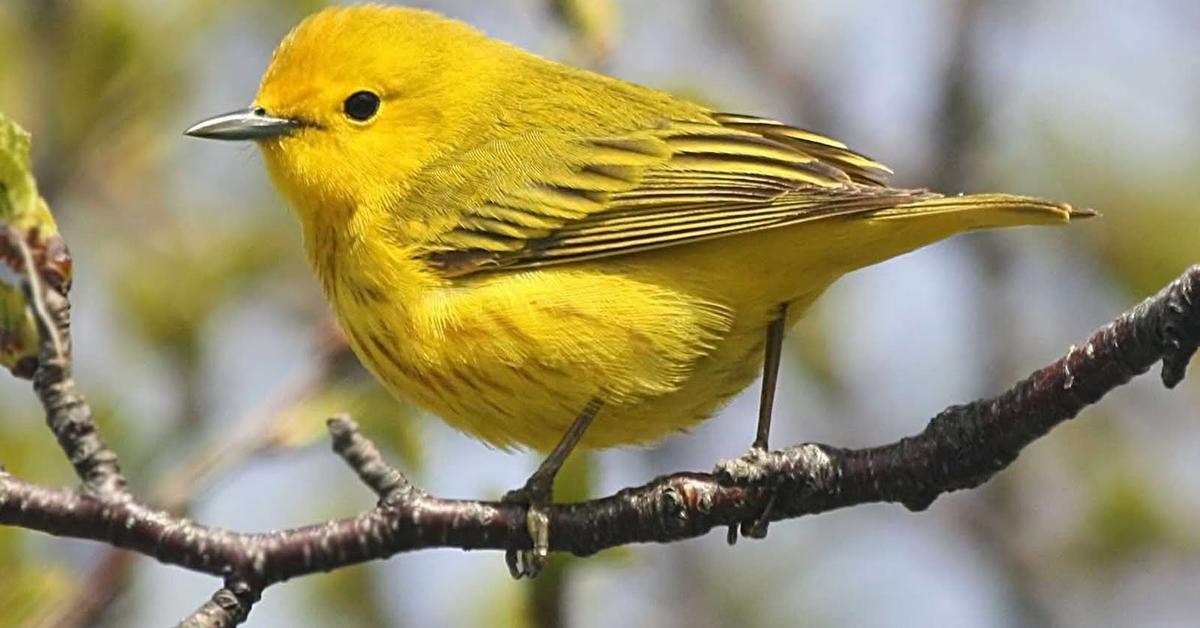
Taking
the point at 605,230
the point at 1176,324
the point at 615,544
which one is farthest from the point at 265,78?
the point at 1176,324

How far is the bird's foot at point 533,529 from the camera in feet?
10.7

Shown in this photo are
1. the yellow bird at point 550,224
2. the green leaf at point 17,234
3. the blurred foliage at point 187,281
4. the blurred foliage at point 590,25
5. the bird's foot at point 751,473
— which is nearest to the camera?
the green leaf at point 17,234

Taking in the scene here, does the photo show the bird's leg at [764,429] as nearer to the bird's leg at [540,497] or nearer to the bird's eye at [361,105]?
the bird's leg at [540,497]

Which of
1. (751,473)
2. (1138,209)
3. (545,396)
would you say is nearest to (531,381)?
(545,396)

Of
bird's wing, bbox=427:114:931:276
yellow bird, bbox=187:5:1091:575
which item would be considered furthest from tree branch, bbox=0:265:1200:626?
bird's wing, bbox=427:114:931:276

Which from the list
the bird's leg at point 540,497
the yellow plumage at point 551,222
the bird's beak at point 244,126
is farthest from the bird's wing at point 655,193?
the bird's beak at point 244,126

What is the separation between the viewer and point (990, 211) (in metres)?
3.21

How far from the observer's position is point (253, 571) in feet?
9.87

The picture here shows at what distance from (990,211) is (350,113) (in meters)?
1.94

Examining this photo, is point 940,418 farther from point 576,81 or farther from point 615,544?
point 576,81

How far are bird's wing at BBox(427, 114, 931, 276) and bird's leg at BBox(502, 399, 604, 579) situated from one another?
0.44 m

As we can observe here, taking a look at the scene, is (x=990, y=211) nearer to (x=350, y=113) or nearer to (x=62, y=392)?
(x=62, y=392)

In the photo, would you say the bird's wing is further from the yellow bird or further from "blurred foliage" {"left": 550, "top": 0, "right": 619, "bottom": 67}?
"blurred foliage" {"left": 550, "top": 0, "right": 619, "bottom": 67}

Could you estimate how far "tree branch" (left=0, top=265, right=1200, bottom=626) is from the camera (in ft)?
8.87
